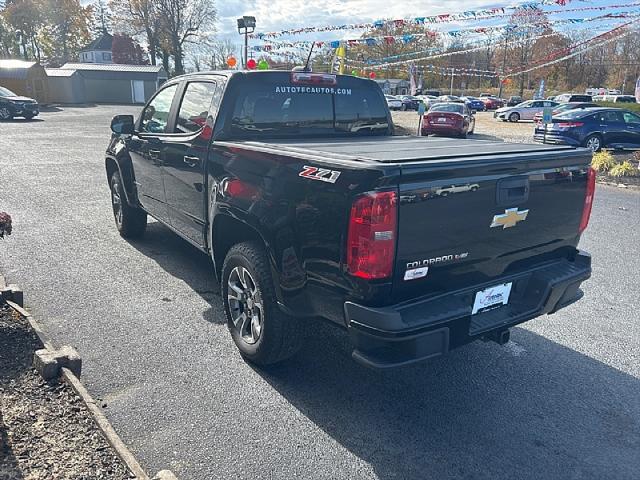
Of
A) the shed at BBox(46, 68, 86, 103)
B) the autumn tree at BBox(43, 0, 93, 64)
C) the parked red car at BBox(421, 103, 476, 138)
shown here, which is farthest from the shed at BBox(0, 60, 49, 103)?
the autumn tree at BBox(43, 0, 93, 64)

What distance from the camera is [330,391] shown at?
3391 mm

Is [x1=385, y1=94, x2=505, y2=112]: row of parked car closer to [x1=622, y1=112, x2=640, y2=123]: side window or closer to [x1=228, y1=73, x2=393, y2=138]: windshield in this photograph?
[x1=622, y1=112, x2=640, y2=123]: side window

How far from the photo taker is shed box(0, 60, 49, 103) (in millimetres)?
37281

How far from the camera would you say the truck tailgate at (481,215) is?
2602 millimetres

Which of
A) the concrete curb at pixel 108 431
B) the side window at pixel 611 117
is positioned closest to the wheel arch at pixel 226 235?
the concrete curb at pixel 108 431

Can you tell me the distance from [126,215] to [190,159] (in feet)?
7.90

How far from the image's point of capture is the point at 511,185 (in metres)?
2.92

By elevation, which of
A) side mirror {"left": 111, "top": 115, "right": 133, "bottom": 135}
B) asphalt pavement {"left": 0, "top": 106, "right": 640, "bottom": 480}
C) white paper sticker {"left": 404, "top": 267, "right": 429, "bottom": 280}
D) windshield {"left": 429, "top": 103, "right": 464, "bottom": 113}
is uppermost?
side mirror {"left": 111, "top": 115, "right": 133, "bottom": 135}

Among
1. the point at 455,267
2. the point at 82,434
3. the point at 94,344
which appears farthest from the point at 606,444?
the point at 94,344

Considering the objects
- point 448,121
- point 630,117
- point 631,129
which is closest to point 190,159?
point 631,129

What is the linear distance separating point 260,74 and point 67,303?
2576mm

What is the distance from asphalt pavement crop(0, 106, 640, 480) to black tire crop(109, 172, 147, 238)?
2.49 feet

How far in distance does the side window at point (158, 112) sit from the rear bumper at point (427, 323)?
3.20 metres

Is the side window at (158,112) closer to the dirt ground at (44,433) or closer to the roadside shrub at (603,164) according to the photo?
the dirt ground at (44,433)
